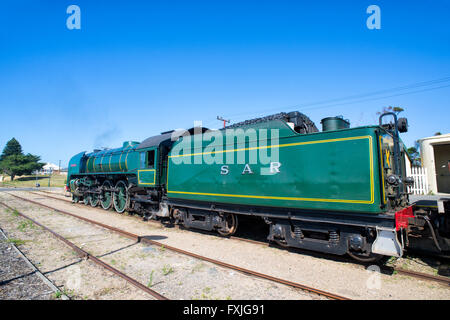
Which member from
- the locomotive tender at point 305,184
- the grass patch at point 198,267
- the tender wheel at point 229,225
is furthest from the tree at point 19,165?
the grass patch at point 198,267

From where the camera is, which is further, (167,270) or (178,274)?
(167,270)

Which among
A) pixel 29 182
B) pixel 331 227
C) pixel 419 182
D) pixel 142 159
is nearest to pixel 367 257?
pixel 331 227

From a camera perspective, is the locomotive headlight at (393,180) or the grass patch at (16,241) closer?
the locomotive headlight at (393,180)

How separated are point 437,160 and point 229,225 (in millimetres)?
7188

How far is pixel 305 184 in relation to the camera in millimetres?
5293

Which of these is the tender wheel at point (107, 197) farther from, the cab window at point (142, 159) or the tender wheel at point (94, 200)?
the cab window at point (142, 159)

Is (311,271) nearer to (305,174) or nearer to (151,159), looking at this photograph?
(305,174)

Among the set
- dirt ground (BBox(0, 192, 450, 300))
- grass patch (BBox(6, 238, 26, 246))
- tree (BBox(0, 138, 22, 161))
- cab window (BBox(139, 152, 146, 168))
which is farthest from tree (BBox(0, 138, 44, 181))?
dirt ground (BBox(0, 192, 450, 300))

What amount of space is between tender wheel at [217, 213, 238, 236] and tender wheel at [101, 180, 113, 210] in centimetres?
827

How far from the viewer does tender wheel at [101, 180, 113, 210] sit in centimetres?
1312

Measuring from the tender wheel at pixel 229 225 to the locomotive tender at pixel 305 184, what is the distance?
32 millimetres

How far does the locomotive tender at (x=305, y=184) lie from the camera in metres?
4.57

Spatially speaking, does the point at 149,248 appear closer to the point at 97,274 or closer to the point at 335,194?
the point at 97,274
